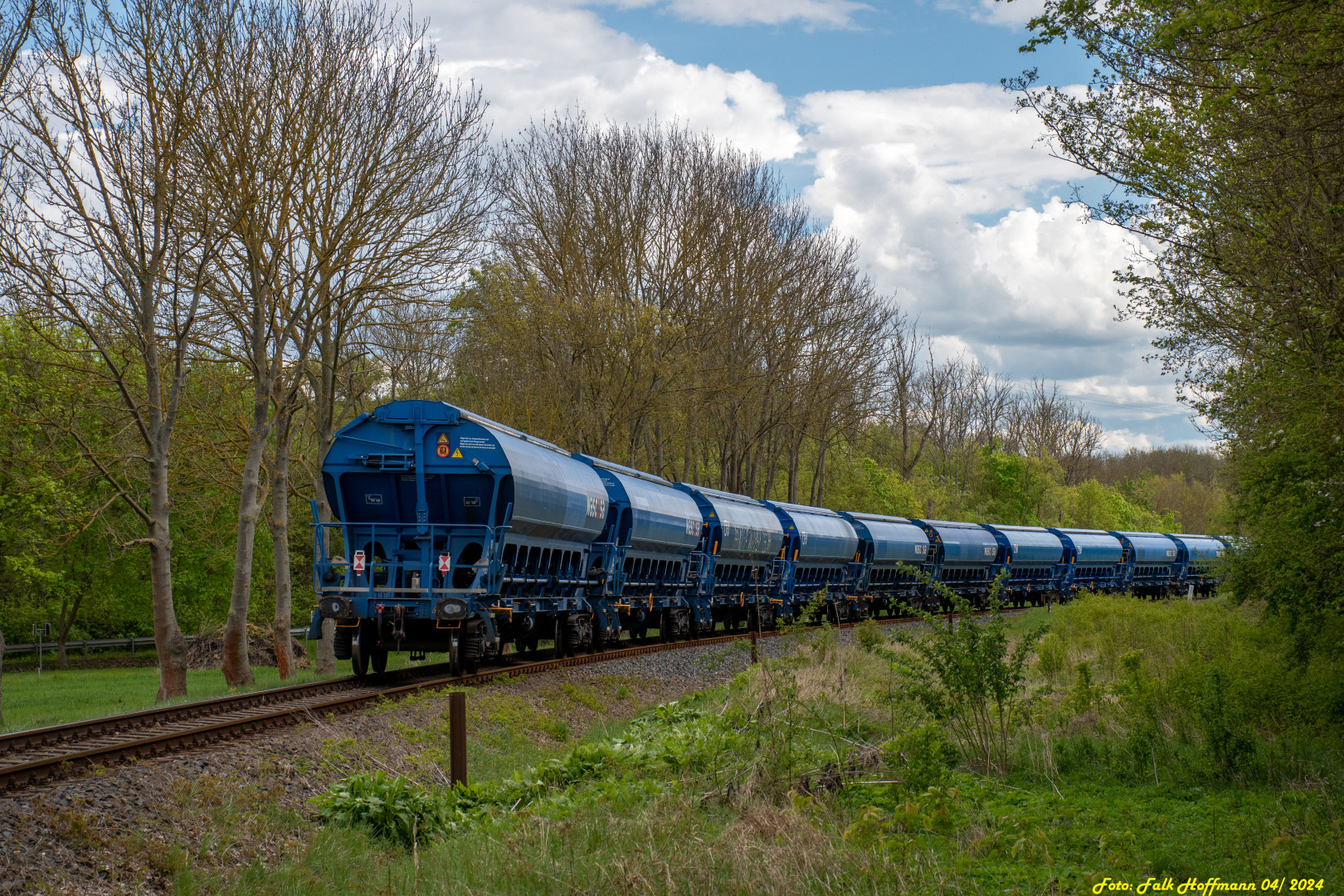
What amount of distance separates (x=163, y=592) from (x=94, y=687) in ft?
63.4

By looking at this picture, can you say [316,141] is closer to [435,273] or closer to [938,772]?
[435,273]

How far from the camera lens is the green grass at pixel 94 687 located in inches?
965

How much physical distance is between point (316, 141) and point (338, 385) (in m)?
12.7

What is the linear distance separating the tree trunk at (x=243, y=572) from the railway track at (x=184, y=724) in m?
4.13

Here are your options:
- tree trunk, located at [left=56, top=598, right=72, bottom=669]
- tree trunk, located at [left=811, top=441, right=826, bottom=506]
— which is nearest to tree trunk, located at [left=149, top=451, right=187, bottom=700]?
tree trunk, located at [left=56, top=598, right=72, bottom=669]

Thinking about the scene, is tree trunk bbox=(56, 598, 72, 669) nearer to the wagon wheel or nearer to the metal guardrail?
the metal guardrail

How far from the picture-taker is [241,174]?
61.9ft

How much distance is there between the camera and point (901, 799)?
9.00 m

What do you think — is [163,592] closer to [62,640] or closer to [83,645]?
[62,640]

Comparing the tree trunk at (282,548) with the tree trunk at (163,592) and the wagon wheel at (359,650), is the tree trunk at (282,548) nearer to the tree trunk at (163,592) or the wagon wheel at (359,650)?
the tree trunk at (163,592)

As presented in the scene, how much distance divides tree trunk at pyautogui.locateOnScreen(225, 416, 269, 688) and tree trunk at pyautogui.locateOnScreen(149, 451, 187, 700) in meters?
1.56

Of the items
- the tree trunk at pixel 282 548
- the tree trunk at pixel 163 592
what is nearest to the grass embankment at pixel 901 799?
the tree trunk at pixel 163 592

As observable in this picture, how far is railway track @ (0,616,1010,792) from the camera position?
912 centimetres

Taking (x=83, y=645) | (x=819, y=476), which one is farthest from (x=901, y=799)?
(x=83, y=645)
